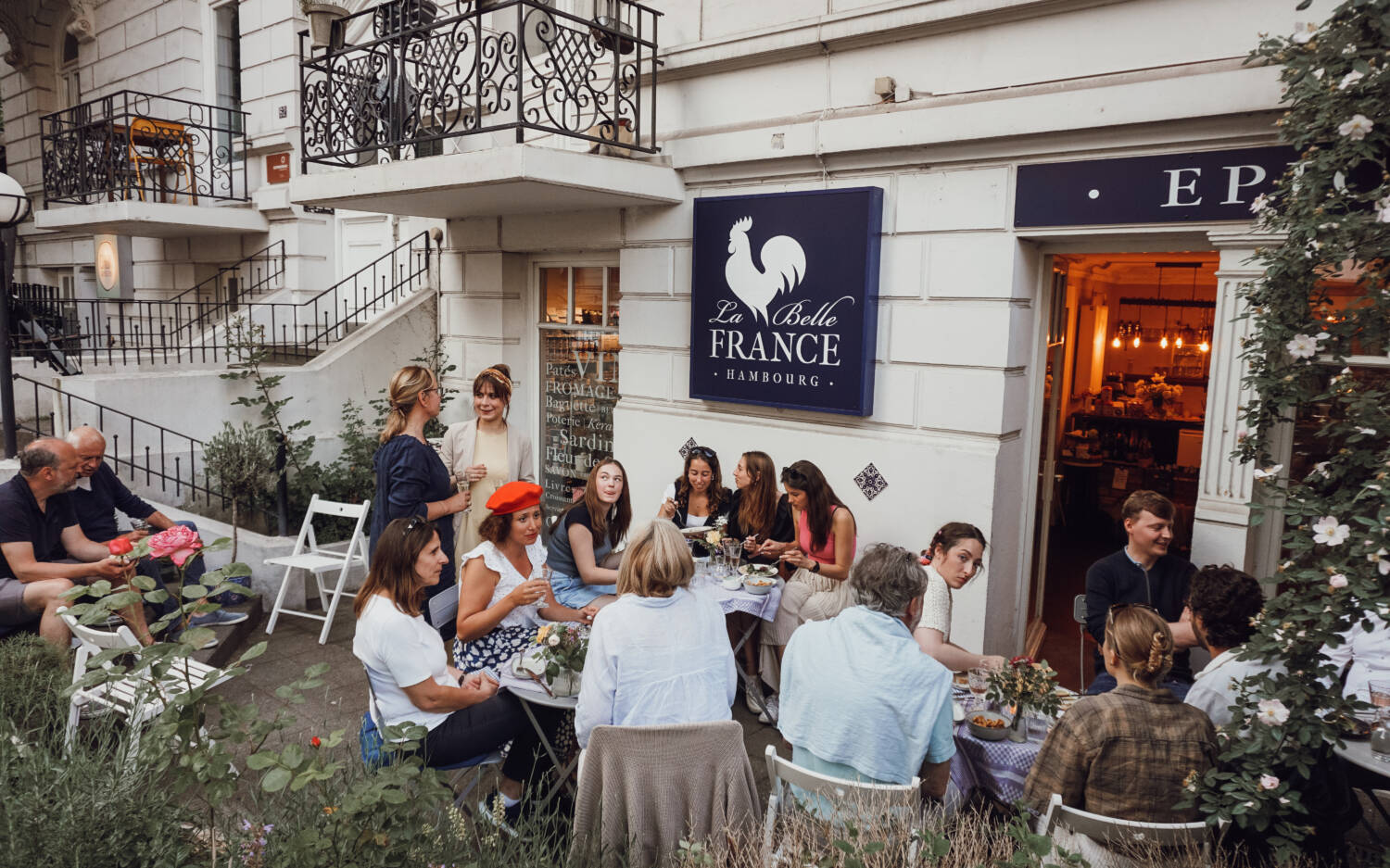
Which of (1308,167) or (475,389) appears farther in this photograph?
(475,389)

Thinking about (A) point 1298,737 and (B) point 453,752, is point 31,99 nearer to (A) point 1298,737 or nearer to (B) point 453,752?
(B) point 453,752

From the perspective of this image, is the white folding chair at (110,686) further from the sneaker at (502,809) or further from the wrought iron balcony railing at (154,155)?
the wrought iron balcony railing at (154,155)

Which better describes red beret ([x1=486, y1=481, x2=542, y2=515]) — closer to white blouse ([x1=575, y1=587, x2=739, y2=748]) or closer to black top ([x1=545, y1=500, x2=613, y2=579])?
black top ([x1=545, y1=500, x2=613, y2=579])

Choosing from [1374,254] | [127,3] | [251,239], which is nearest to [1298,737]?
[1374,254]

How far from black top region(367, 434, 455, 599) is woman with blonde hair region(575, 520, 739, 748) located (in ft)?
7.13

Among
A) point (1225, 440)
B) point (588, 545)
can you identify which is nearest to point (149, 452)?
point (588, 545)

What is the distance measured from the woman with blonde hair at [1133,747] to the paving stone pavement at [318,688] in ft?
6.12

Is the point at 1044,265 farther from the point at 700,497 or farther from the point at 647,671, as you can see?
the point at 647,671

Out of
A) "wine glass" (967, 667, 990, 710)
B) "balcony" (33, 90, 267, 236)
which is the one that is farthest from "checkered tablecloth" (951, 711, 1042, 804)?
"balcony" (33, 90, 267, 236)

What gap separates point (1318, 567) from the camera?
9.20 ft

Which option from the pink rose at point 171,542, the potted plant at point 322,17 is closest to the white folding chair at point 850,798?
the pink rose at point 171,542

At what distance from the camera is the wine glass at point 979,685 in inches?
146

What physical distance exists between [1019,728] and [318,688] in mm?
4382

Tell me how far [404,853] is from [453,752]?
1016 mm
